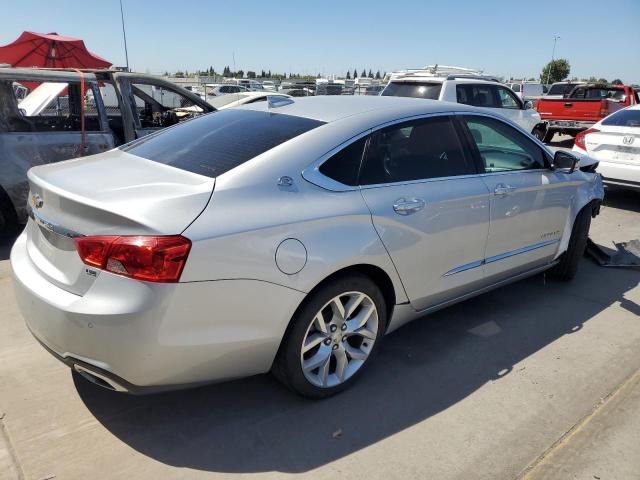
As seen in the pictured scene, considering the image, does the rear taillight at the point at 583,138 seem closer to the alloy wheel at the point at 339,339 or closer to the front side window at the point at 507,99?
the front side window at the point at 507,99

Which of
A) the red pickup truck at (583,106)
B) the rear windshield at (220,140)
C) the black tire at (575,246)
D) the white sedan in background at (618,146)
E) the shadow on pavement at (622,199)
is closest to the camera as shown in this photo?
the rear windshield at (220,140)

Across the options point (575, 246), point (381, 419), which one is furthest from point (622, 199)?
point (381, 419)

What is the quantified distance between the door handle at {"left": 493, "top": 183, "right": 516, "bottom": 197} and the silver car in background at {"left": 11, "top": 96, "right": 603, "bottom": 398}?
0.02m

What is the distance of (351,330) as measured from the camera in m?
2.88

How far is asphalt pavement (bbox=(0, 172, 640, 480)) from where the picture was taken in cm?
241

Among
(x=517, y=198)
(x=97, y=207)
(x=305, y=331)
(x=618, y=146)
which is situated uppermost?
(x=97, y=207)

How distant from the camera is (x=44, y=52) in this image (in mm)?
12961

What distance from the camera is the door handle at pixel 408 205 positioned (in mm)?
2908

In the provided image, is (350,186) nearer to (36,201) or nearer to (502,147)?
(36,201)

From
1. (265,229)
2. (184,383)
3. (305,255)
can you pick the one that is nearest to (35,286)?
(184,383)

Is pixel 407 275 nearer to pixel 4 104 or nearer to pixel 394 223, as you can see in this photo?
pixel 394 223

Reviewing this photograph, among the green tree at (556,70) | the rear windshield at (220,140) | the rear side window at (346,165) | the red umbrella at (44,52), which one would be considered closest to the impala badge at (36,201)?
Result: the rear windshield at (220,140)

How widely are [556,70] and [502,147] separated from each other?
6259 cm

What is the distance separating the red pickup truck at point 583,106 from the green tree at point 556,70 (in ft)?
158
